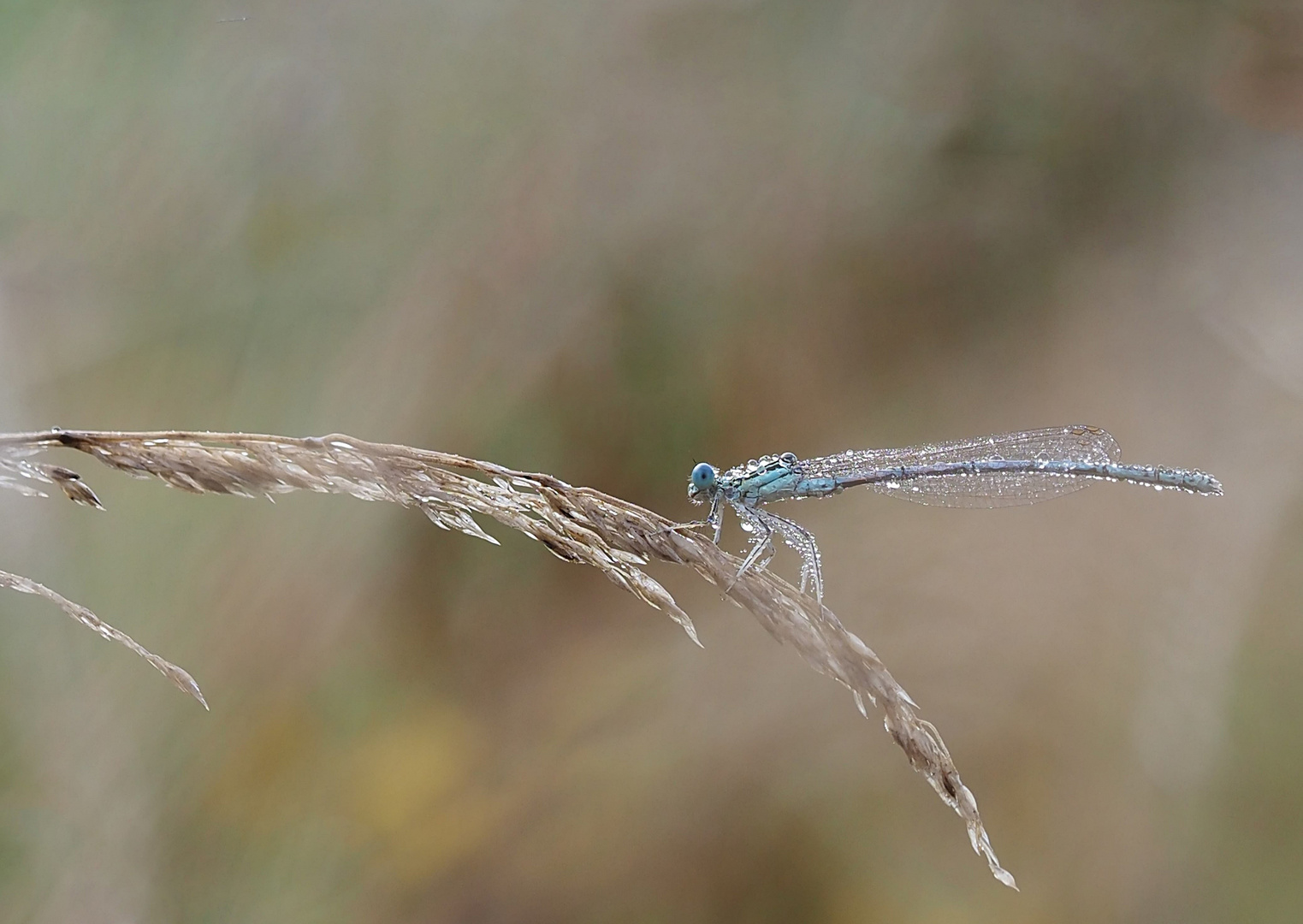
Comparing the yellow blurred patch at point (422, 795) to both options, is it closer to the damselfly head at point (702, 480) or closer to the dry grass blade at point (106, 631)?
the damselfly head at point (702, 480)

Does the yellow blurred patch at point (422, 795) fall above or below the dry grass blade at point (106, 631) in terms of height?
below

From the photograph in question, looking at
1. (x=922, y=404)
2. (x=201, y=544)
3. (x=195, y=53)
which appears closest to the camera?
(x=201, y=544)

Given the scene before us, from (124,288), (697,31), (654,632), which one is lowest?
(654,632)

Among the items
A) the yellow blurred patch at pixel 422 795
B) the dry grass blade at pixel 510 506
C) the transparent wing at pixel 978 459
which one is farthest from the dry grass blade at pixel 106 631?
the transparent wing at pixel 978 459

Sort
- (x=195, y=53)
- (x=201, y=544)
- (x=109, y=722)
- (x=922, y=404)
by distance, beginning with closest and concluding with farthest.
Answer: (x=109, y=722) → (x=201, y=544) → (x=195, y=53) → (x=922, y=404)

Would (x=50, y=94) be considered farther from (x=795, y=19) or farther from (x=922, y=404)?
(x=922, y=404)

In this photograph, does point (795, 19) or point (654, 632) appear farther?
point (795, 19)

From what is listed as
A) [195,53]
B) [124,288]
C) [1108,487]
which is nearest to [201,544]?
[124,288]
